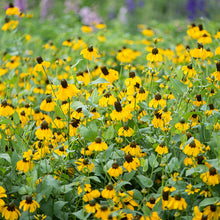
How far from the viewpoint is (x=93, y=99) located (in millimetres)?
1614

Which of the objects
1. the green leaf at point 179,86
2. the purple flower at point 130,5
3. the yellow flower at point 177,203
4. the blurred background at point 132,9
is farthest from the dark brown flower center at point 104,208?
the purple flower at point 130,5

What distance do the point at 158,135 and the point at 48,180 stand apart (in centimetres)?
64

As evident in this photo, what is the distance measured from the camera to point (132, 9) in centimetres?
839

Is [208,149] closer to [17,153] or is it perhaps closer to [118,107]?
[118,107]

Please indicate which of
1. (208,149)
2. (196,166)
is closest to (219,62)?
(208,149)

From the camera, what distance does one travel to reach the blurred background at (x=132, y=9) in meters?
7.43

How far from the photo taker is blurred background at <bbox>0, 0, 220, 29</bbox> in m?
7.43

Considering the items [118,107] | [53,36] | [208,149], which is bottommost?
[53,36]

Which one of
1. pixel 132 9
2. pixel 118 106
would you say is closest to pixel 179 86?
pixel 118 106

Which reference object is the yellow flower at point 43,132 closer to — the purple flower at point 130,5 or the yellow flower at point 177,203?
the yellow flower at point 177,203

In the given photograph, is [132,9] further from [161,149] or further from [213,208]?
[213,208]

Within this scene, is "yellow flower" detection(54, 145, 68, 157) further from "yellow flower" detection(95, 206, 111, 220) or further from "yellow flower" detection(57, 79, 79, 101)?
"yellow flower" detection(95, 206, 111, 220)

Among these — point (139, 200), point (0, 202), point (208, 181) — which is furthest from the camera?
point (139, 200)

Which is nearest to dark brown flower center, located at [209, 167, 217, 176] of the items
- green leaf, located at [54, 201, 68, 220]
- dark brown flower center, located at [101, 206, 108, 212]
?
dark brown flower center, located at [101, 206, 108, 212]
